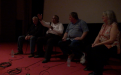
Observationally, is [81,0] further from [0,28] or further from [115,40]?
[0,28]

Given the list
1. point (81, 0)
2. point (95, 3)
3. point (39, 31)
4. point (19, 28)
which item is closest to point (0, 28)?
point (19, 28)

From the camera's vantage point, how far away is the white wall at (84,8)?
2.63 m

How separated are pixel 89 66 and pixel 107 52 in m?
0.46

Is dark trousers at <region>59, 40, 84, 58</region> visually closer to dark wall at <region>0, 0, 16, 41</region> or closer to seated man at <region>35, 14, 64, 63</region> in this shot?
seated man at <region>35, 14, 64, 63</region>

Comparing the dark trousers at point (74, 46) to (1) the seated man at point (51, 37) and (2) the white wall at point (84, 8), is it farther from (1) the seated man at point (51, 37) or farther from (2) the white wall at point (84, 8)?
(2) the white wall at point (84, 8)

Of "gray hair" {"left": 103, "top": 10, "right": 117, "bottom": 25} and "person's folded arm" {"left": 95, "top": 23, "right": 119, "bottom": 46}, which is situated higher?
"gray hair" {"left": 103, "top": 10, "right": 117, "bottom": 25}

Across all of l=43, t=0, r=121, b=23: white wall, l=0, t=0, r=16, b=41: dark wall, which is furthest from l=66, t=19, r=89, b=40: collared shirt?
l=0, t=0, r=16, b=41: dark wall

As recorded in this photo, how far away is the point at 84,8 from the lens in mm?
3074

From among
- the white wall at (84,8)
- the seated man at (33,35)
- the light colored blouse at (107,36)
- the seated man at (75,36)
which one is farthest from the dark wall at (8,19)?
the light colored blouse at (107,36)

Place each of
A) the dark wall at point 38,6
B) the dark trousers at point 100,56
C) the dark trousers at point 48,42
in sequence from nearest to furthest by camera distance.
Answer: the dark trousers at point 100,56, the dark trousers at point 48,42, the dark wall at point 38,6

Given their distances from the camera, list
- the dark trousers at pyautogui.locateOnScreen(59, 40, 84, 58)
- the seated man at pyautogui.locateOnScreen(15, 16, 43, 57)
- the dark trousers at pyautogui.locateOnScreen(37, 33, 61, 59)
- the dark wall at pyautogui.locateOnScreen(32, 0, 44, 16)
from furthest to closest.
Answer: the dark wall at pyautogui.locateOnScreen(32, 0, 44, 16) → the seated man at pyautogui.locateOnScreen(15, 16, 43, 57) → the dark trousers at pyautogui.locateOnScreen(37, 33, 61, 59) → the dark trousers at pyautogui.locateOnScreen(59, 40, 84, 58)

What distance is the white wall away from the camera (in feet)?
8.62

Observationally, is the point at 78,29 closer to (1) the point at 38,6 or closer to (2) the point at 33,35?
(2) the point at 33,35

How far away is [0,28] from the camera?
459cm
